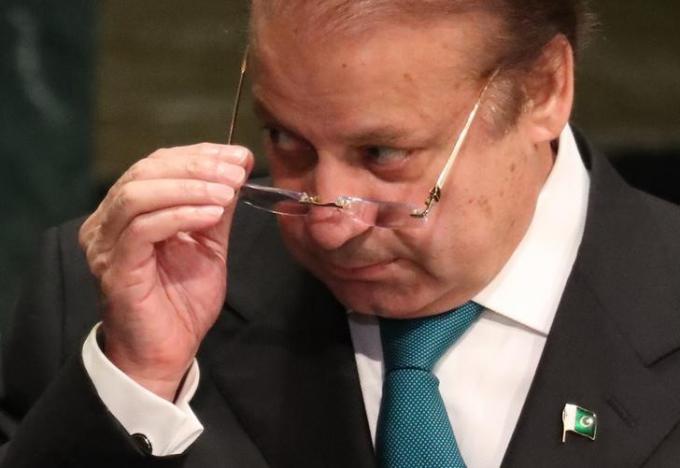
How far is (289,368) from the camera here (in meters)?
2.27

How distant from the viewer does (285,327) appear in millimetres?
2297

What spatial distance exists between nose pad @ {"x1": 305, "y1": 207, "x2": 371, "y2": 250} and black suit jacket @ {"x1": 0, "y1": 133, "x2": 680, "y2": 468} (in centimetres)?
28

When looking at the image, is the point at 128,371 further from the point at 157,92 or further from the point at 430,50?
the point at 157,92

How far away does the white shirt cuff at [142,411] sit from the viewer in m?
2.10

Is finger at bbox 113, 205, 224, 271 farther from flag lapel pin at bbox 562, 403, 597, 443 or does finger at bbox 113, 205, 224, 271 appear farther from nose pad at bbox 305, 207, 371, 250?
flag lapel pin at bbox 562, 403, 597, 443

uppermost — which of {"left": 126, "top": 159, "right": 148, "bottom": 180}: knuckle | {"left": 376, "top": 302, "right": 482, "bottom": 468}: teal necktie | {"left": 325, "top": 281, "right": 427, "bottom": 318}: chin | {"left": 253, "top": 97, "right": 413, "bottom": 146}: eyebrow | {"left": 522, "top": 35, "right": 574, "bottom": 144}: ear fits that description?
{"left": 522, "top": 35, "right": 574, "bottom": 144}: ear

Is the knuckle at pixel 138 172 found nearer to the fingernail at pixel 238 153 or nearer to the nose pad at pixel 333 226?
the fingernail at pixel 238 153

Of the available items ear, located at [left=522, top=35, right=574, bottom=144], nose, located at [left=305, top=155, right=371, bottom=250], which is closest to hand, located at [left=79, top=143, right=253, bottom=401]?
nose, located at [left=305, top=155, right=371, bottom=250]

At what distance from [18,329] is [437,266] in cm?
67

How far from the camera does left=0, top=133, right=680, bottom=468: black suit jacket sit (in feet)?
6.91

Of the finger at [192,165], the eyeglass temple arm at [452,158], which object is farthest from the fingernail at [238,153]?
the eyeglass temple arm at [452,158]

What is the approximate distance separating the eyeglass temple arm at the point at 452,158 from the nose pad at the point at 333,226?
81mm

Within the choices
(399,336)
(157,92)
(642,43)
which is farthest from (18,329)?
(642,43)

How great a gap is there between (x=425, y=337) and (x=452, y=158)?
1.01 ft
